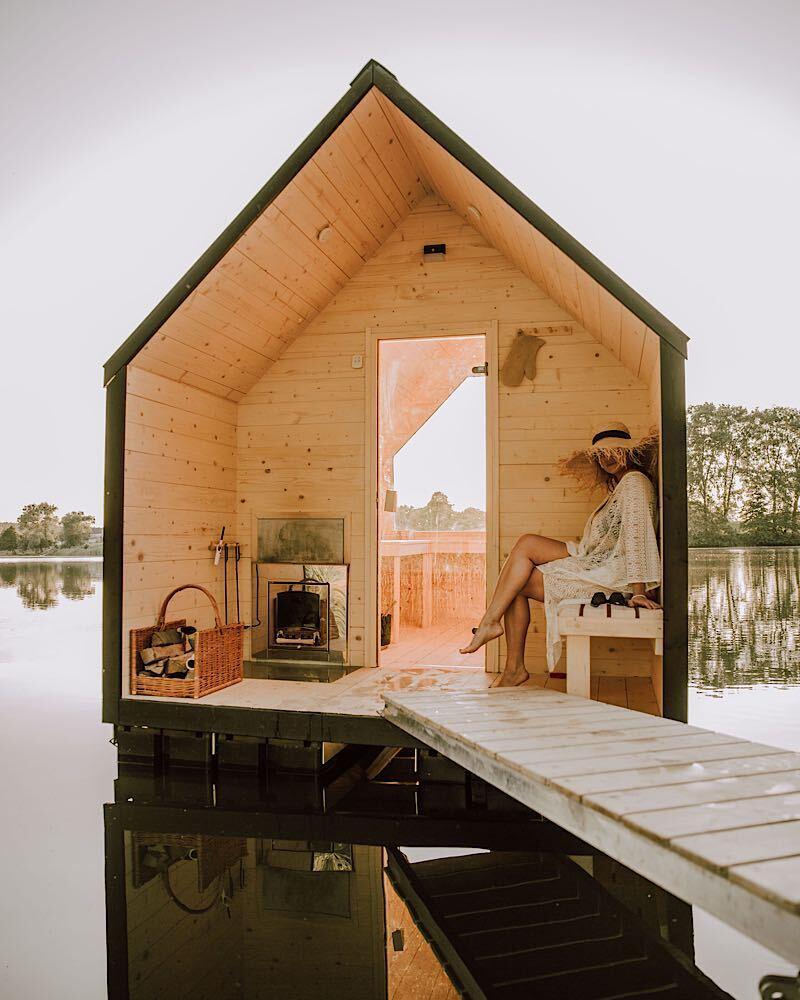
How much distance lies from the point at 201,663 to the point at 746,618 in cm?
479

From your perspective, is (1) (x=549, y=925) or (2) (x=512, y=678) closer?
(1) (x=549, y=925)

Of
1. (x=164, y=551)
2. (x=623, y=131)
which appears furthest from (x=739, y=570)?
(x=164, y=551)

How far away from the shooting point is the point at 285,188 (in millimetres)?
3934

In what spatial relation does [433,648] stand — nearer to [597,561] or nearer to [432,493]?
[597,561]

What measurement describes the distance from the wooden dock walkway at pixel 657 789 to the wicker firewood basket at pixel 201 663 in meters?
1.15

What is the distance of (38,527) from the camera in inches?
277

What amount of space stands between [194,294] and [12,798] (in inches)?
105

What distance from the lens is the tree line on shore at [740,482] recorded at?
6312 millimetres

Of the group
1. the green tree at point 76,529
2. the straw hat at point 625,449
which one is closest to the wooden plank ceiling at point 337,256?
the straw hat at point 625,449

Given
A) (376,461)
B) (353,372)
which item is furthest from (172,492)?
(353,372)

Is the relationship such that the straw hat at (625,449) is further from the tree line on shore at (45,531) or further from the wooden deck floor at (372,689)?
the tree line on shore at (45,531)

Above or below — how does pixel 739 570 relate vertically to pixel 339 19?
below

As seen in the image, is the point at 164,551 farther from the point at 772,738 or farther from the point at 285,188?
the point at 772,738

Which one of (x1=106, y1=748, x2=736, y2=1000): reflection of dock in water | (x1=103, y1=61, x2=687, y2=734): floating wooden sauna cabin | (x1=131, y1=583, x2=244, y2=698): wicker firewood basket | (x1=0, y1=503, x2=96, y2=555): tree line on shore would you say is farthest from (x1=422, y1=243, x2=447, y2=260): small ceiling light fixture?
(x1=0, y1=503, x2=96, y2=555): tree line on shore
